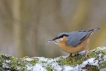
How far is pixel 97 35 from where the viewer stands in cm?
811

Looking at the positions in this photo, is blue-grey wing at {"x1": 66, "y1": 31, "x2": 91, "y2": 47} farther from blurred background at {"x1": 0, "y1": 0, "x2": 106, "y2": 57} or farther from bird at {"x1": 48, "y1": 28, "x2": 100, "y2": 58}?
blurred background at {"x1": 0, "y1": 0, "x2": 106, "y2": 57}

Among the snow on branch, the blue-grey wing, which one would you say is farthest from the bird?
the snow on branch

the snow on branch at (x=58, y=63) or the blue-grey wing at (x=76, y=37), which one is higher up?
the blue-grey wing at (x=76, y=37)

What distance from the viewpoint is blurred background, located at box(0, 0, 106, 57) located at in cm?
707

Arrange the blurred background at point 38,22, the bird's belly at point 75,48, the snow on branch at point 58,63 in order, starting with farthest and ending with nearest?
1. the blurred background at point 38,22
2. the bird's belly at point 75,48
3. the snow on branch at point 58,63

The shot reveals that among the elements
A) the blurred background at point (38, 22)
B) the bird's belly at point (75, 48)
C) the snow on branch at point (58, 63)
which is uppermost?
the blurred background at point (38, 22)

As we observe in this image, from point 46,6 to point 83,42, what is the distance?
4618 mm

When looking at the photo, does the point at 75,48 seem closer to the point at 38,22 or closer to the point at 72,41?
the point at 72,41

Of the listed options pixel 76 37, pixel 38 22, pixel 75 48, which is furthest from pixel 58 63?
pixel 38 22

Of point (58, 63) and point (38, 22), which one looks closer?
point (58, 63)

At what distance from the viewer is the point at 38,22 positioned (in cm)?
722

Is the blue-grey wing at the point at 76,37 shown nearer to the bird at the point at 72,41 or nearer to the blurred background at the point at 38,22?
the bird at the point at 72,41

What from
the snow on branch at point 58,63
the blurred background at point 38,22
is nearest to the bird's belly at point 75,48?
the snow on branch at point 58,63

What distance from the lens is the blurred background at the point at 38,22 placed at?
707cm
